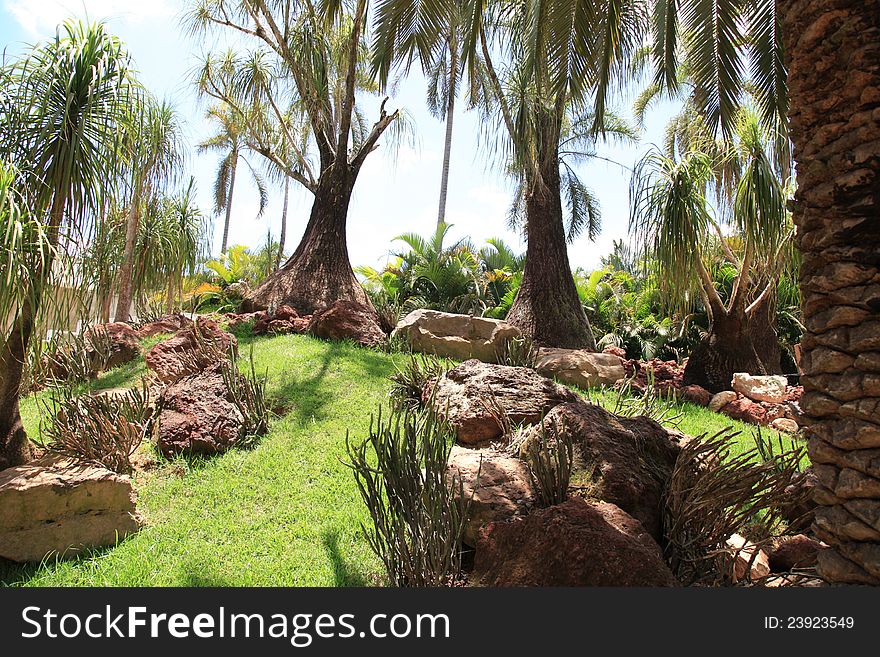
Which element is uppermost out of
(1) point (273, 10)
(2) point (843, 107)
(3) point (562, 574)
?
(1) point (273, 10)

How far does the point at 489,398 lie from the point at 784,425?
4880mm

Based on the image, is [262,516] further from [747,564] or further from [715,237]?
[715,237]

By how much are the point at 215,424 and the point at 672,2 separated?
6047 millimetres

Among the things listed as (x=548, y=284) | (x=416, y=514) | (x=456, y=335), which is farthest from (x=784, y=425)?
(x=416, y=514)

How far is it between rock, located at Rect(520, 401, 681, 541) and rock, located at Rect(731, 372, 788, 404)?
5.00 m

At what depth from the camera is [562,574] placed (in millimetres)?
2902

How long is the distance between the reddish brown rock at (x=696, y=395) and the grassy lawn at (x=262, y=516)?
2.17 metres

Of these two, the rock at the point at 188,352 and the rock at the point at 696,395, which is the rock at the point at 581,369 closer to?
the rock at the point at 696,395

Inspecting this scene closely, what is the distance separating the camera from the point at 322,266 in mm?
11898

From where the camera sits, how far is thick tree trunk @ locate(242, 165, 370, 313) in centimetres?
1170

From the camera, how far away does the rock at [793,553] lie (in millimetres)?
3803

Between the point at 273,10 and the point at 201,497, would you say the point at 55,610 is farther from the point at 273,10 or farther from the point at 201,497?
the point at 273,10

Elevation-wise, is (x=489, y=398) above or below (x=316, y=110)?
below

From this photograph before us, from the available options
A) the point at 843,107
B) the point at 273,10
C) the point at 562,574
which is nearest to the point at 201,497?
the point at 562,574
